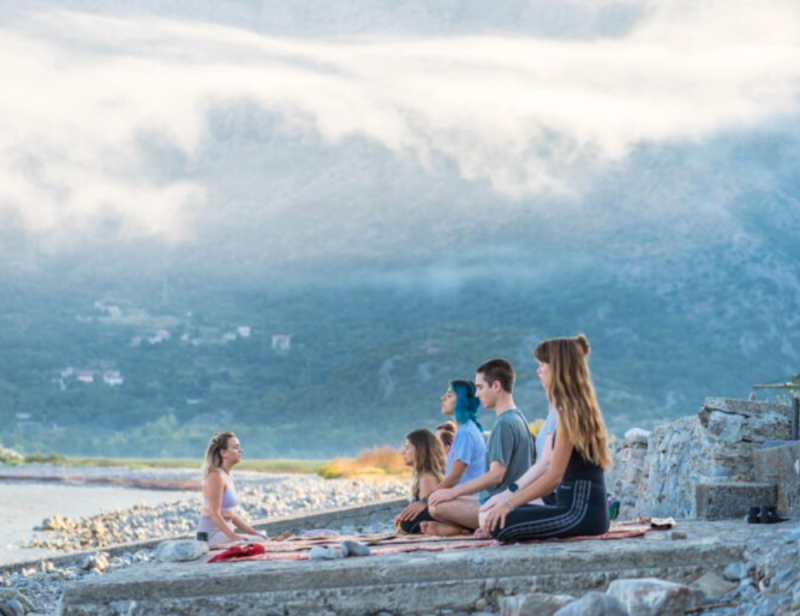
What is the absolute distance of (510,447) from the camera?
979 centimetres

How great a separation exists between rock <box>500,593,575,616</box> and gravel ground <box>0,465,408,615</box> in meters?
7.46

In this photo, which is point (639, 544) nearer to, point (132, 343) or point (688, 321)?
point (688, 321)

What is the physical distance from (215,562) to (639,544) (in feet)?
7.78

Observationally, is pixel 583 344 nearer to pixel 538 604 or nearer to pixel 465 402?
pixel 538 604

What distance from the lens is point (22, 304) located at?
120m

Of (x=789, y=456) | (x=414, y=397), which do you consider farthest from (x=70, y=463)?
(x=789, y=456)

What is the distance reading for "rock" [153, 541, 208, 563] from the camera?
9328 mm

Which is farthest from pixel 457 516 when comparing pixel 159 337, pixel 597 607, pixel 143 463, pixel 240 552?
pixel 159 337

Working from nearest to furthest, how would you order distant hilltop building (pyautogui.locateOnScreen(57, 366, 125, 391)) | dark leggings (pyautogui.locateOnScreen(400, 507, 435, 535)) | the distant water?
dark leggings (pyautogui.locateOnScreen(400, 507, 435, 535)) → the distant water → distant hilltop building (pyautogui.locateOnScreen(57, 366, 125, 391))

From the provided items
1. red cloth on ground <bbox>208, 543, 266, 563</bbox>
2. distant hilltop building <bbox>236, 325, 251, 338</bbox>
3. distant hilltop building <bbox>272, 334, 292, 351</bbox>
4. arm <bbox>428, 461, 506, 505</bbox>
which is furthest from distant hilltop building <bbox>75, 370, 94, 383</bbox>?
red cloth on ground <bbox>208, 543, 266, 563</bbox>

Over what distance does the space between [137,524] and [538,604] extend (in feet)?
67.4

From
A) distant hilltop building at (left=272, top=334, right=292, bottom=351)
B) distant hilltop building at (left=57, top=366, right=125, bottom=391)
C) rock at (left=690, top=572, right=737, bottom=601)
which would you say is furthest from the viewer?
distant hilltop building at (left=272, top=334, right=292, bottom=351)

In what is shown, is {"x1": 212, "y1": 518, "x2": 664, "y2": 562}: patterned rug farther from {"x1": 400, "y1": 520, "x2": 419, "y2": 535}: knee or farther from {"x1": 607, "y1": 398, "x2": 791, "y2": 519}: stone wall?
{"x1": 607, "y1": 398, "x2": 791, "y2": 519}: stone wall

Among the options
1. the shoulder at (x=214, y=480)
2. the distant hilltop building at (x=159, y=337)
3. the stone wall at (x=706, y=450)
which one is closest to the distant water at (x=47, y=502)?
the stone wall at (x=706, y=450)
